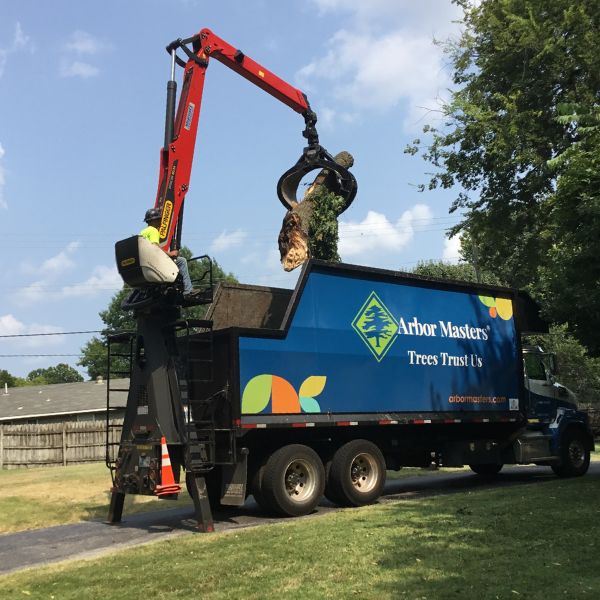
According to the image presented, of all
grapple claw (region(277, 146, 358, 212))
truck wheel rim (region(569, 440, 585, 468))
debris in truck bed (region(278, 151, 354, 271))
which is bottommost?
truck wheel rim (region(569, 440, 585, 468))

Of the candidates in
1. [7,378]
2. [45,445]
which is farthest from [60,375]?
[45,445]

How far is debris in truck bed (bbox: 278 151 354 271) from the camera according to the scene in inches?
574

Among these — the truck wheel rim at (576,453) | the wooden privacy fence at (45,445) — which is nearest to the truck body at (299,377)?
the truck wheel rim at (576,453)

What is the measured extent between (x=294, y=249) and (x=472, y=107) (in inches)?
428

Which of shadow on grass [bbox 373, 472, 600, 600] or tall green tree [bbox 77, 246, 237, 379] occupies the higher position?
tall green tree [bbox 77, 246, 237, 379]

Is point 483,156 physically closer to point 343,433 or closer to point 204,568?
point 343,433

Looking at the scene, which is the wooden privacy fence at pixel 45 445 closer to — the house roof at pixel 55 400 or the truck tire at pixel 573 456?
the house roof at pixel 55 400

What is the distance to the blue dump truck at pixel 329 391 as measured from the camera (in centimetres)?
1029

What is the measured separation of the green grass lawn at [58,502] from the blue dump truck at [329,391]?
197 cm

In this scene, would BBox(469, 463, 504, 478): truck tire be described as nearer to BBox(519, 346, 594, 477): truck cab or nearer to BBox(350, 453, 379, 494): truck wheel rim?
BBox(519, 346, 594, 477): truck cab

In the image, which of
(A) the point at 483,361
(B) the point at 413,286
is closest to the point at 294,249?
(B) the point at 413,286

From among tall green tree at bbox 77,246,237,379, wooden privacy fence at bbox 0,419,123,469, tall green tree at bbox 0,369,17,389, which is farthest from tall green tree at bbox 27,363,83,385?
wooden privacy fence at bbox 0,419,123,469

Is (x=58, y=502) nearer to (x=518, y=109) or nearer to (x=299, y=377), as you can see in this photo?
(x=299, y=377)

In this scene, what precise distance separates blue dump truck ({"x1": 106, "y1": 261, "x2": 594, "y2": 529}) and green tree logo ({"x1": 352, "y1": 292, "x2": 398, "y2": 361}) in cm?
2
